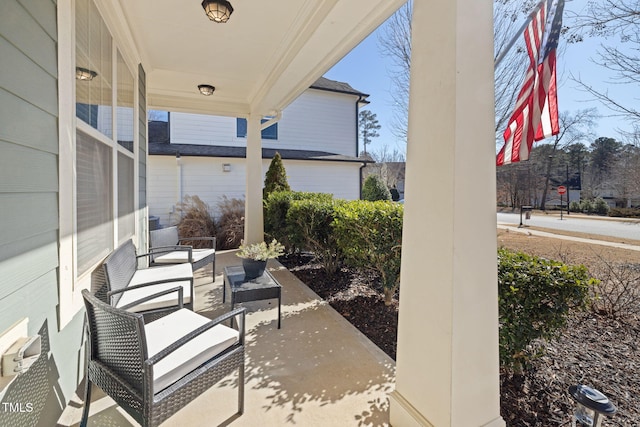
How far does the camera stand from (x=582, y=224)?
4.75m

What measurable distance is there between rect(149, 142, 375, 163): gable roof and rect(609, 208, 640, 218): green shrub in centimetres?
869

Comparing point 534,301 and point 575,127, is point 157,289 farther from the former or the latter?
point 575,127

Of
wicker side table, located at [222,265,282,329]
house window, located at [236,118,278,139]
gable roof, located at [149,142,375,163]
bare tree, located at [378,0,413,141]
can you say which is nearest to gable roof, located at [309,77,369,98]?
house window, located at [236,118,278,139]

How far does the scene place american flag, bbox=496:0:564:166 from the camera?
9.32 ft

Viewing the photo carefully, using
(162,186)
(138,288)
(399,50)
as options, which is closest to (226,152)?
(162,186)

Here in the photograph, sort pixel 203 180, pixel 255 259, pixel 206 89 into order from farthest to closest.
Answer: pixel 203 180, pixel 206 89, pixel 255 259

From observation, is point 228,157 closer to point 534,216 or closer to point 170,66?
point 170,66

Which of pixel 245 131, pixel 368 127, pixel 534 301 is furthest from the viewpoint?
pixel 368 127

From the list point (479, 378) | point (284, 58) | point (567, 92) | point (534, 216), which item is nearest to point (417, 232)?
point (479, 378)

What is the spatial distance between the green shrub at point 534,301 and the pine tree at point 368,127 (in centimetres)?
2461

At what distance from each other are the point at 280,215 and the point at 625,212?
5718mm

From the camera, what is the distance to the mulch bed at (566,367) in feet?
6.31

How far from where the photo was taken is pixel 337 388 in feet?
7.36

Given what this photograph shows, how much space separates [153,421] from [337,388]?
1.29m
